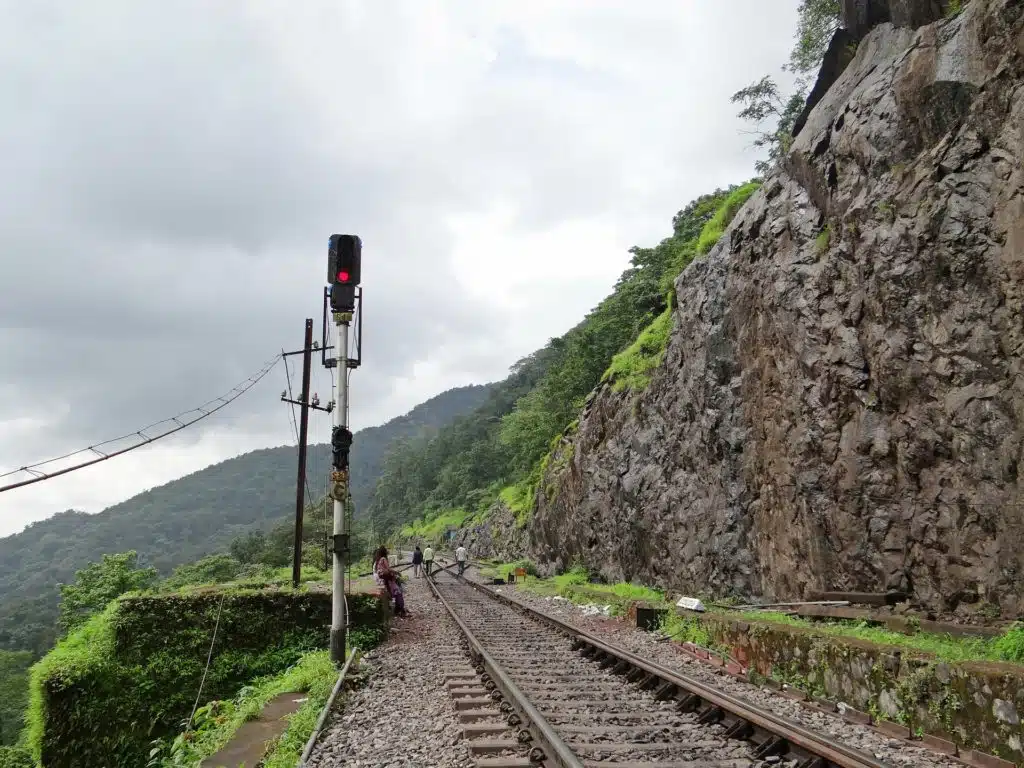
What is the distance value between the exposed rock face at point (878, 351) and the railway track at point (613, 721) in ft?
17.4

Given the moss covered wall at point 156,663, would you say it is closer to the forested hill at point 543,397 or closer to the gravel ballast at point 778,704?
the gravel ballast at point 778,704

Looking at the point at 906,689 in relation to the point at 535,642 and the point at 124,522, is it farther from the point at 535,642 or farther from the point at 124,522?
the point at 124,522

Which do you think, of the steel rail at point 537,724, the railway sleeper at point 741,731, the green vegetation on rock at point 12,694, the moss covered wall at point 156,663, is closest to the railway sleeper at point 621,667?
the steel rail at point 537,724

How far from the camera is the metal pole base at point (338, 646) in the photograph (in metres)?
9.48

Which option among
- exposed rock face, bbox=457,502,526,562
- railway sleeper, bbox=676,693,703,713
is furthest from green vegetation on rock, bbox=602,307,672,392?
exposed rock face, bbox=457,502,526,562

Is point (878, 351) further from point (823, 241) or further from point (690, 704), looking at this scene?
point (690, 704)

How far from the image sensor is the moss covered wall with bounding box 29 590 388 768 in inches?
429

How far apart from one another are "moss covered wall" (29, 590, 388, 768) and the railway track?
414 cm

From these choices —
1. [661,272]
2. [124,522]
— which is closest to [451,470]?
→ [661,272]

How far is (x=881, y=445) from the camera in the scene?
11359 millimetres

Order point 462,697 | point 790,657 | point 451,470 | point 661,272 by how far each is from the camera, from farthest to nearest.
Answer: point 451,470 → point 661,272 → point 790,657 → point 462,697

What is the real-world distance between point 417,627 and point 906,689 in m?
9.94

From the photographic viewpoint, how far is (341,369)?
10.5 metres

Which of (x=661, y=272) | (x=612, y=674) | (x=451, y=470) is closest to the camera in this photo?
(x=612, y=674)
